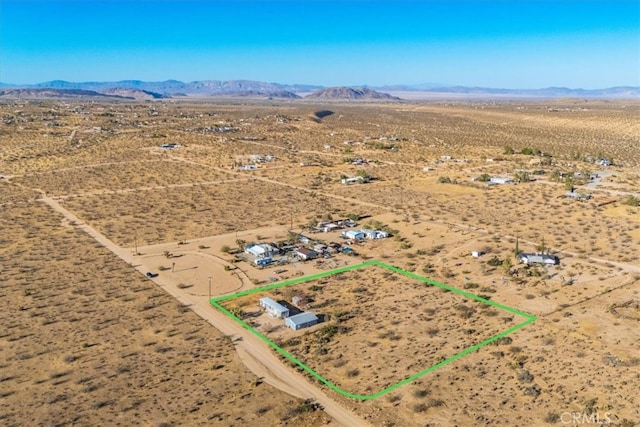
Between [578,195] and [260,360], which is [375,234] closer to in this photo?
[260,360]

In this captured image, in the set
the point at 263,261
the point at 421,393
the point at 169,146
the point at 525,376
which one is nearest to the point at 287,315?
the point at 263,261

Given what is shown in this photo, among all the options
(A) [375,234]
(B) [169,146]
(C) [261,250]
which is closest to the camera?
(C) [261,250]

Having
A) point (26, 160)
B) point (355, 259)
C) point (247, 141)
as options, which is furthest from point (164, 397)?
point (247, 141)

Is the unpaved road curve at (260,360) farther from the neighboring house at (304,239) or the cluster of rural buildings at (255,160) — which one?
the cluster of rural buildings at (255,160)

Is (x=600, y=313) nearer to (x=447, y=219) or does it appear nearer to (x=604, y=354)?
(x=604, y=354)

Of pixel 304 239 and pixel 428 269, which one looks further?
pixel 304 239

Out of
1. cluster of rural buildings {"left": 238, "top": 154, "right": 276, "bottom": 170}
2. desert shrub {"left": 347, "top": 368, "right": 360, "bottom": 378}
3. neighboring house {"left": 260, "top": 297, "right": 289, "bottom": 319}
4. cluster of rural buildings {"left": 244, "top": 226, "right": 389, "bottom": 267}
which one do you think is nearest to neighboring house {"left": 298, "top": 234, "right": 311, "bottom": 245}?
cluster of rural buildings {"left": 244, "top": 226, "right": 389, "bottom": 267}

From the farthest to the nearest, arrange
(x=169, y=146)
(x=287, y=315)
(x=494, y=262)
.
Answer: (x=169, y=146), (x=494, y=262), (x=287, y=315)
